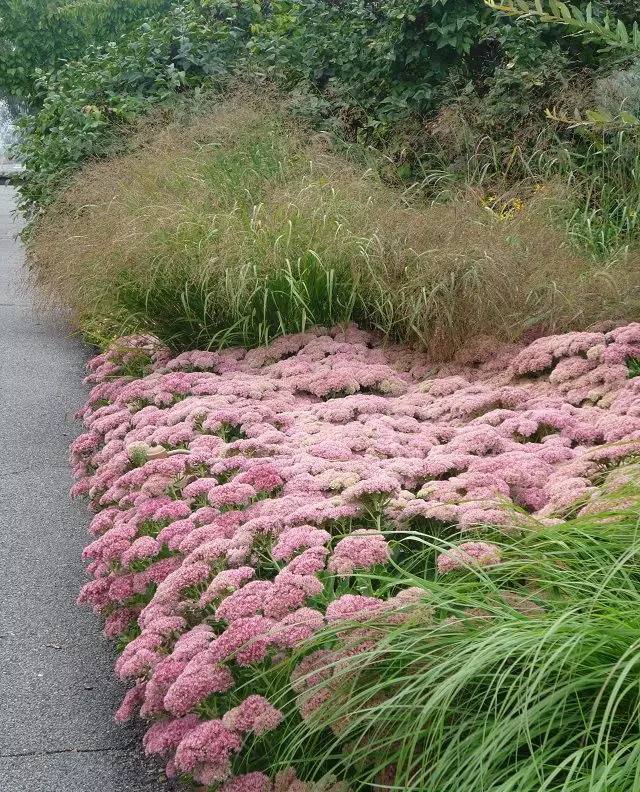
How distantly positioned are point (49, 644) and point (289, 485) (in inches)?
45.5

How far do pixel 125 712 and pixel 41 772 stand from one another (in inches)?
14.8

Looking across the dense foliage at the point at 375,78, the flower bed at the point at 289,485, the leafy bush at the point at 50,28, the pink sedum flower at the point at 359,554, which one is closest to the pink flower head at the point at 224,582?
the flower bed at the point at 289,485

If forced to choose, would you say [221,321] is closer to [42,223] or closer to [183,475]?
[183,475]

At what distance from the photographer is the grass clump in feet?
18.5

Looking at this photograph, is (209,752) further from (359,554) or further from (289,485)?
(289,485)

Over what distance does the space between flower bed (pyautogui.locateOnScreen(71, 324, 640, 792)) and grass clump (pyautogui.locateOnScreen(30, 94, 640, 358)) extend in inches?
11.8

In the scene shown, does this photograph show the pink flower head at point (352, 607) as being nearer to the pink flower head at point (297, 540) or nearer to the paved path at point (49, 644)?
the pink flower head at point (297, 540)

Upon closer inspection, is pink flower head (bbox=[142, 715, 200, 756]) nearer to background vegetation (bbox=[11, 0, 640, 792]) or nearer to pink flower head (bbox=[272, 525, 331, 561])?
background vegetation (bbox=[11, 0, 640, 792])

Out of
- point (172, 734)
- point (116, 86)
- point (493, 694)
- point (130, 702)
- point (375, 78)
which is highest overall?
point (116, 86)

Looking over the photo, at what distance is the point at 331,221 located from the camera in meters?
6.53

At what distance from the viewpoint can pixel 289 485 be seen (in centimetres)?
365

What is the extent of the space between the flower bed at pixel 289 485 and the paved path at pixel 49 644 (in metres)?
0.21

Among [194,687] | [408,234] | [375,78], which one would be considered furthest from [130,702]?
[375,78]

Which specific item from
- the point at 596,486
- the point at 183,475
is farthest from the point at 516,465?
the point at 183,475
